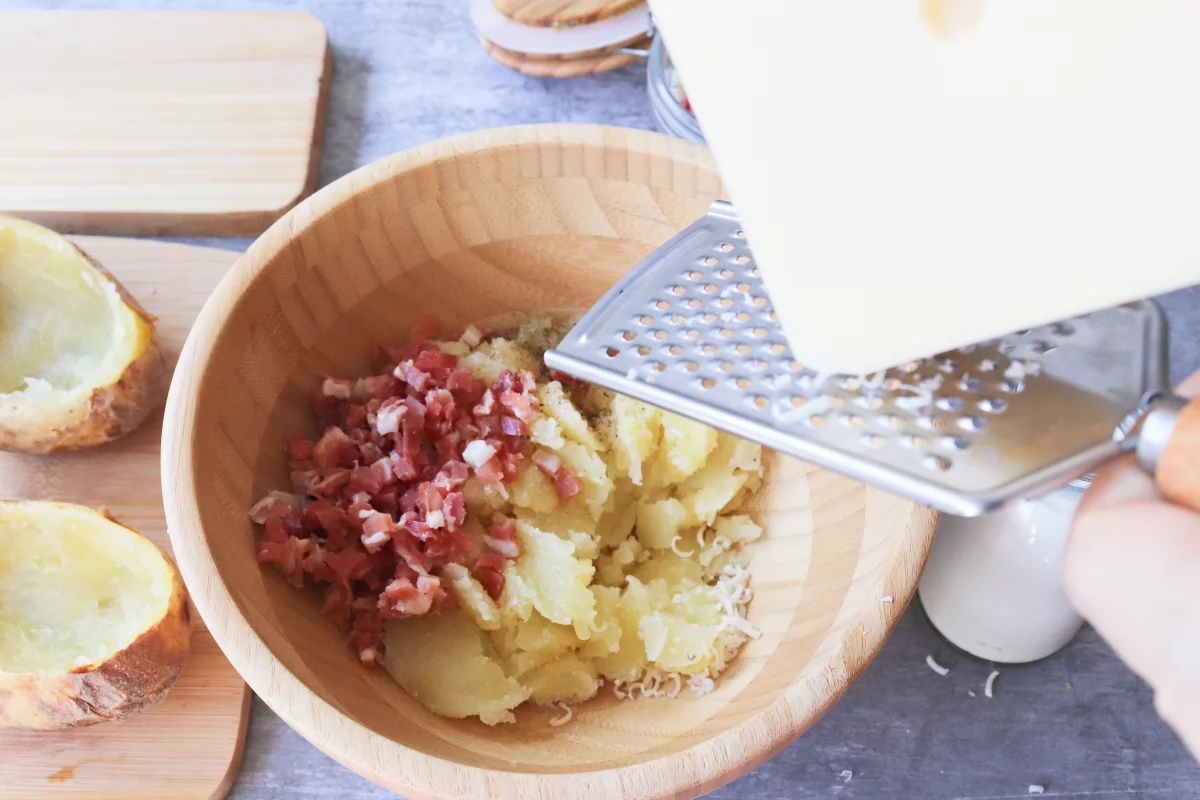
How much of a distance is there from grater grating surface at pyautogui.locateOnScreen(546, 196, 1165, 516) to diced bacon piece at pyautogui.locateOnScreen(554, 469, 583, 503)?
31 centimetres

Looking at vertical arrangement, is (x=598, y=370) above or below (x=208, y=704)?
above

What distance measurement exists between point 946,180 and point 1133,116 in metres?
0.15

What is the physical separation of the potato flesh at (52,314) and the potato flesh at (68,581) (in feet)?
0.86

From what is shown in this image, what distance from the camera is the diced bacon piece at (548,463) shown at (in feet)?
4.32

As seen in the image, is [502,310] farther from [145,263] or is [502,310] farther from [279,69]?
[279,69]

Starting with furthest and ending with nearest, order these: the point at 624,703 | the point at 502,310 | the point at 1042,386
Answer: the point at 502,310 < the point at 624,703 < the point at 1042,386

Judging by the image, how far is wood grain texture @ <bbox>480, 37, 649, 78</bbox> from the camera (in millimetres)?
1990

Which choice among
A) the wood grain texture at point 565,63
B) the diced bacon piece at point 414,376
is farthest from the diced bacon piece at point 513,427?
the wood grain texture at point 565,63

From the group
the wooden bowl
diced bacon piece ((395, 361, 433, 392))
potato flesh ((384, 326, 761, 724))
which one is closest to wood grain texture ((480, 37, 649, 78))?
the wooden bowl

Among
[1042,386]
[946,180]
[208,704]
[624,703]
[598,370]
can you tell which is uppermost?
[946,180]

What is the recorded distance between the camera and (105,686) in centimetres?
120

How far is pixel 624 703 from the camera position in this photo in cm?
124

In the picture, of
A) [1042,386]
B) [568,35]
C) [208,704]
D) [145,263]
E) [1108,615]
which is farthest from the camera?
[568,35]

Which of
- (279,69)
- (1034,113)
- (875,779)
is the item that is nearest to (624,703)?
(875,779)
